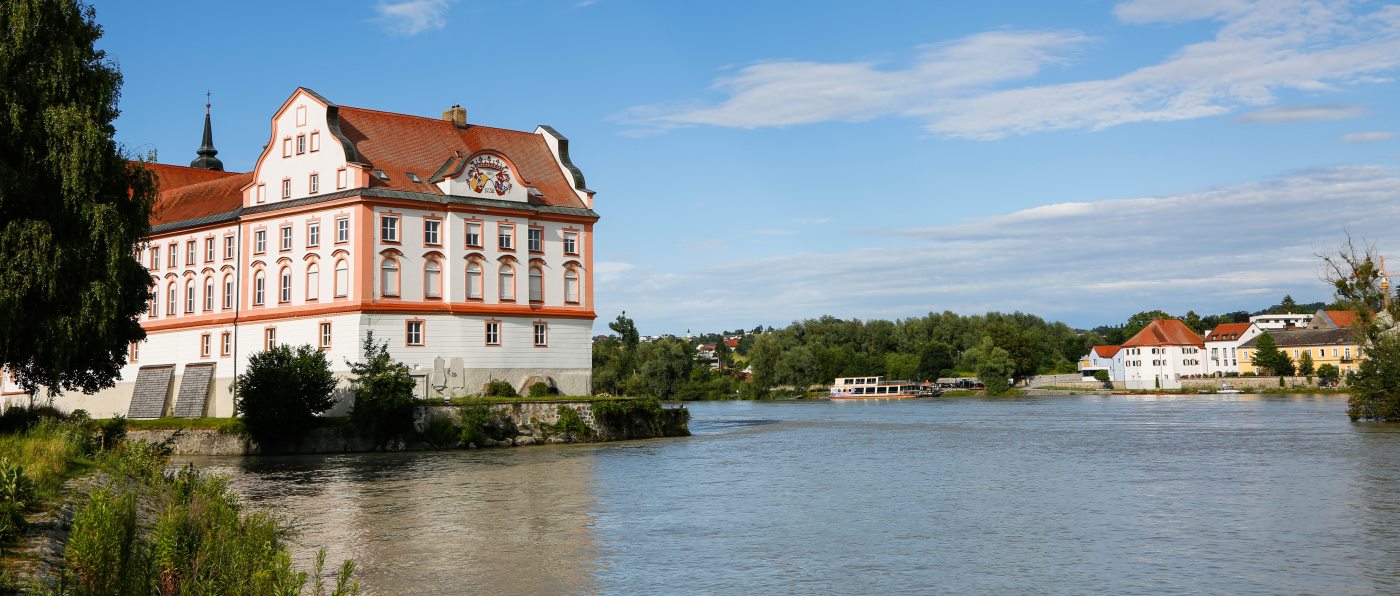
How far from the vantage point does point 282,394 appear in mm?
44906

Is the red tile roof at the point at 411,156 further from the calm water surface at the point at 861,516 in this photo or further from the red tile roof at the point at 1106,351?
the red tile roof at the point at 1106,351

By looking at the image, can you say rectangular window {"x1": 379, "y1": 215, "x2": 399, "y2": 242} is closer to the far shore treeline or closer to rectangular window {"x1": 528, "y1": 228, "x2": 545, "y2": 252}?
rectangular window {"x1": 528, "y1": 228, "x2": 545, "y2": 252}

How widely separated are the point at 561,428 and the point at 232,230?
2124cm

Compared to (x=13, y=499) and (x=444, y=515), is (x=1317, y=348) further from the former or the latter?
(x=13, y=499)

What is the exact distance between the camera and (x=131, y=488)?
758 inches

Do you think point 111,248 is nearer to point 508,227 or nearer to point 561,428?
point 561,428

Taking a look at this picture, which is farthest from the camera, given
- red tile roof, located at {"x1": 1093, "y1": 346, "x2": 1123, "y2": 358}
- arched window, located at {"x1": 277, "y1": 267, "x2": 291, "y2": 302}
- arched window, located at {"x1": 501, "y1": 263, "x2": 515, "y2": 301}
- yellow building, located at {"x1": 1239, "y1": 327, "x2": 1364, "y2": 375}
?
red tile roof, located at {"x1": 1093, "y1": 346, "x2": 1123, "y2": 358}

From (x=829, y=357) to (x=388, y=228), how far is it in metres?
96.5

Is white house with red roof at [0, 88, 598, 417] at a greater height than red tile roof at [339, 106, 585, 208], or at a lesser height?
lesser

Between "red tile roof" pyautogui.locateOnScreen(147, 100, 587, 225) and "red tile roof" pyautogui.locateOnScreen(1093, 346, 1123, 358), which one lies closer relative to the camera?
"red tile roof" pyautogui.locateOnScreen(147, 100, 587, 225)

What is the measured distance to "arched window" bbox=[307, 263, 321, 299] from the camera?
171 ft

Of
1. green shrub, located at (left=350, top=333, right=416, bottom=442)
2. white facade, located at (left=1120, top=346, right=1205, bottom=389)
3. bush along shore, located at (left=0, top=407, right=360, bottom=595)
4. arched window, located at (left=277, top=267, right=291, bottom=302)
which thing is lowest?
bush along shore, located at (left=0, top=407, right=360, bottom=595)

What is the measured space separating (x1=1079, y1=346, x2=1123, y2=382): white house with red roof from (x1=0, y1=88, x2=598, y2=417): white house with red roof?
10671cm

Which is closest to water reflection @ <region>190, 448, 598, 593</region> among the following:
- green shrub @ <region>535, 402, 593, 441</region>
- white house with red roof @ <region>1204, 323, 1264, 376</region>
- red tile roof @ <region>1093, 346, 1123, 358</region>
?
green shrub @ <region>535, 402, 593, 441</region>
